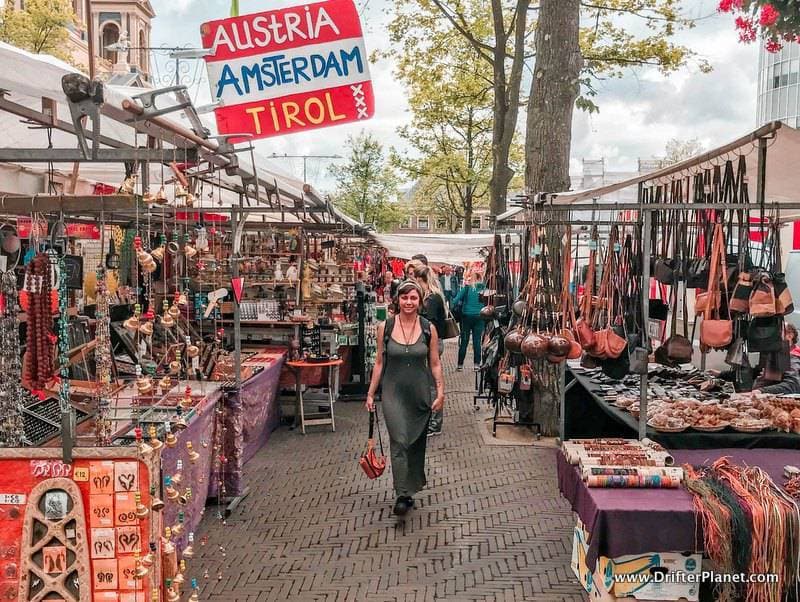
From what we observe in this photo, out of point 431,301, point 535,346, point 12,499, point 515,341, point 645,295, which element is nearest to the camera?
point 12,499

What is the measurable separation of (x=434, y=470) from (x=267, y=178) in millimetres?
3146

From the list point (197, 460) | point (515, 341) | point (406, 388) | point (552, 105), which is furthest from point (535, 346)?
point (552, 105)

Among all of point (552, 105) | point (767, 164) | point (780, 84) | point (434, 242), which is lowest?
point (434, 242)

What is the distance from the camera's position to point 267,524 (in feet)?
17.9

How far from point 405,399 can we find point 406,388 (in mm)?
85

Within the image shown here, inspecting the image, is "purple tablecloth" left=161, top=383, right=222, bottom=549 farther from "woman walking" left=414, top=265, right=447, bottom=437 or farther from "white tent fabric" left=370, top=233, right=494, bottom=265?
"white tent fabric" left=370, top=233, right=494, bottom=265

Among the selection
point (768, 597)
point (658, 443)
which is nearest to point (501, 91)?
point (658, 443)

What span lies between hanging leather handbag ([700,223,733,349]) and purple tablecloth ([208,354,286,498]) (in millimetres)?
3519

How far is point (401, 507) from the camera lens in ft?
17.9

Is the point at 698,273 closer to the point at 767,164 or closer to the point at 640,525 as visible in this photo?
the point at 767,164

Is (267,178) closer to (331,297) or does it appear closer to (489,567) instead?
(489,567)

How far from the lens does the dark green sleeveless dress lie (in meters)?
5.45

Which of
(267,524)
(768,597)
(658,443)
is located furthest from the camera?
(267,524)

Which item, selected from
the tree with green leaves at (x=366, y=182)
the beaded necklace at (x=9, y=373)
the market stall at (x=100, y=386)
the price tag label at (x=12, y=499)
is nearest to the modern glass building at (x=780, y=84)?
the tree with green leaves at (x=366, y=182)
